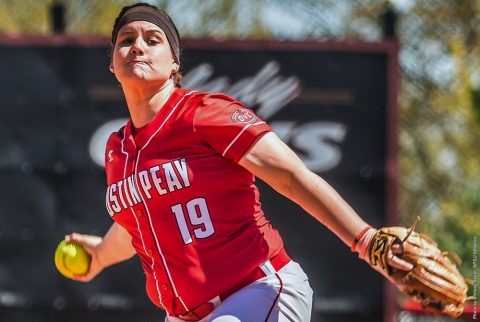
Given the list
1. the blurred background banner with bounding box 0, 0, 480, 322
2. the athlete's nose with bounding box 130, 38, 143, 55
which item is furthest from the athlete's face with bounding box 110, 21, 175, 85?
the blurred background banner with bounding box 0, 0, 480, 322

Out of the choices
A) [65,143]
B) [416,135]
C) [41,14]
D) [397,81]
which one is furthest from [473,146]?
[41,14]

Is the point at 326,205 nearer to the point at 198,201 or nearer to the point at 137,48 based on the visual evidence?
the point at 198,201

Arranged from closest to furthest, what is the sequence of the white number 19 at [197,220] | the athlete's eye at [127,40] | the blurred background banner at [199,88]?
the white number 19 at [197,220] < the athlete's eye at [127,40] < the blurred background banner at [199,88]

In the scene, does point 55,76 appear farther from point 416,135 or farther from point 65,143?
point 416,135

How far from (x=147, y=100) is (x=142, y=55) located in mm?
166

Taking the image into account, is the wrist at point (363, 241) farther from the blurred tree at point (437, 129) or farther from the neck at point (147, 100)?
the blurred tree at point (437, 129)

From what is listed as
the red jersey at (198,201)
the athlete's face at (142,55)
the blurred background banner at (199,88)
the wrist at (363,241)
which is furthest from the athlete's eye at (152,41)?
the blurred background banner at (199,88)

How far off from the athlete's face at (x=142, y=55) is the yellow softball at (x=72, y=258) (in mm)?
842

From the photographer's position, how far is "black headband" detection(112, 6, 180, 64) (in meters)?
3.87

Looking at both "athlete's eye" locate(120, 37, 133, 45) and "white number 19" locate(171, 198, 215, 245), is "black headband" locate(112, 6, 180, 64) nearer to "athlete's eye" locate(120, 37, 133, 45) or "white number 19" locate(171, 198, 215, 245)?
"athlete's eye" locate(120, 37, 133, 45)

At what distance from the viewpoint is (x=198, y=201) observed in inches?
141

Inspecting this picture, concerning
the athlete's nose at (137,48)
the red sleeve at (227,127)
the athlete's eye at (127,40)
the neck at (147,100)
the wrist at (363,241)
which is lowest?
the wrist at (363,241)

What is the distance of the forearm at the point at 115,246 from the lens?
4191 mm

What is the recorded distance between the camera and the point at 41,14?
302 inches
